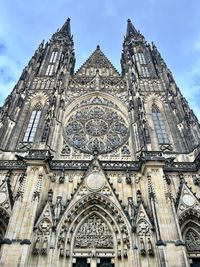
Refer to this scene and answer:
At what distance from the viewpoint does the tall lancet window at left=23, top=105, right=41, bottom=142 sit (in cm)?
1596

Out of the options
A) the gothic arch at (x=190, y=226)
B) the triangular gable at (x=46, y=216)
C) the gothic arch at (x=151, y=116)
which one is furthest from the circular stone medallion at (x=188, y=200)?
the triangular gable at (x=46, y=216)

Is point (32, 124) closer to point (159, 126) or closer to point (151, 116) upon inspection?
point (151, 116)

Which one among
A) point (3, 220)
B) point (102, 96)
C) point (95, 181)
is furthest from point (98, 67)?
point (3, 220)

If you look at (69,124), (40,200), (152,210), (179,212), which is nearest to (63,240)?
(40,200)

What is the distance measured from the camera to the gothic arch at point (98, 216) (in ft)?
36.3

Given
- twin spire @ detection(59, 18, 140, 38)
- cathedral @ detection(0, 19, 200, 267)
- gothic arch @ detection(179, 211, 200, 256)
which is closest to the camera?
cathedral @ detection(0, 19, 200, 267)

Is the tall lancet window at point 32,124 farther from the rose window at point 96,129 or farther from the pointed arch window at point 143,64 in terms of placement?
the pointed arch window at point 143,64

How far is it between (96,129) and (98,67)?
26.0 ft

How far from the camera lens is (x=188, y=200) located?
12359 millimetres

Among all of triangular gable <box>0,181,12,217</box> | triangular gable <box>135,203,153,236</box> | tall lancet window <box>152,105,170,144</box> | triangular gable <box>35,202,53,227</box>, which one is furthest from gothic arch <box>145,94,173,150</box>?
triangular gable <box>0,181,12,217</box>

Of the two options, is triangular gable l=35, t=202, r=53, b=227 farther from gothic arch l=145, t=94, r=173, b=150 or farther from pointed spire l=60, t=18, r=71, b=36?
pointed spire l=60, t=18, r=71, b=36

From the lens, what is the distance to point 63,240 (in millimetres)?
11094

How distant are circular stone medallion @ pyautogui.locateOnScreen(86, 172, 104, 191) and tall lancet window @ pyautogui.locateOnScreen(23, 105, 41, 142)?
16.7 feet

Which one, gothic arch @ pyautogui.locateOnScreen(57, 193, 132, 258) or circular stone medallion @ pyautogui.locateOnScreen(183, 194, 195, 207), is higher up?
circular stone medallion @ pyautogui.locateOnScreen(183, 194, 195, 207)
